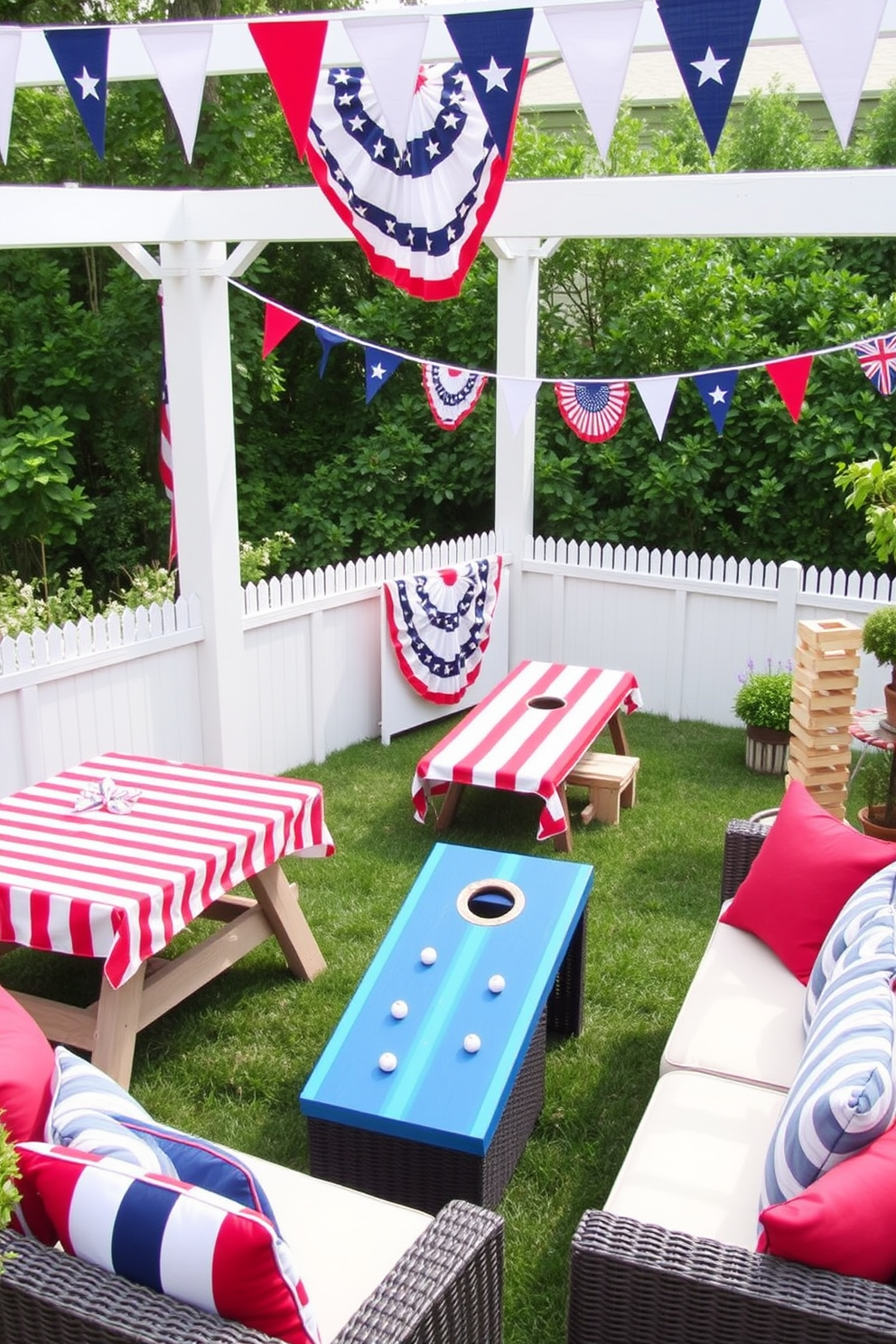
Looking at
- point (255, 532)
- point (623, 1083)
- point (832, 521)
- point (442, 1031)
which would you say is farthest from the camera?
point (255, 532)

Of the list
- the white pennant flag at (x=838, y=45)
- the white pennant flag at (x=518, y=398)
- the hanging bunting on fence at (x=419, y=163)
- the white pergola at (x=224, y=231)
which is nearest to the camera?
the white pennant flag at (x=838, y=45)

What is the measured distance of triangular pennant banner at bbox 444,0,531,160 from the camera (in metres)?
3.78

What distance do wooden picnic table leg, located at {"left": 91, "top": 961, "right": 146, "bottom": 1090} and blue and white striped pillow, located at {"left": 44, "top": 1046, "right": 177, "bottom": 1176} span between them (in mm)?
1230

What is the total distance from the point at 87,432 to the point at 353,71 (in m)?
7.00

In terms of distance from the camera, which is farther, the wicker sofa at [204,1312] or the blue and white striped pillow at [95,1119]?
the blue and white striped pillow at [95,1119]

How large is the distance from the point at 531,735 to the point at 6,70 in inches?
150

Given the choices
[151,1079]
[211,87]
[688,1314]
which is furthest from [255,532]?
[688,1314]

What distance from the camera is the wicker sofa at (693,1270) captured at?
7.66 feet

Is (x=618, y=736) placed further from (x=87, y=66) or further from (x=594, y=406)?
(x=87, y=66)

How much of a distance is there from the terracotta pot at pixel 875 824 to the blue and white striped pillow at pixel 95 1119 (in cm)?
392

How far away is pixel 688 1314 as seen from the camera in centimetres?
243

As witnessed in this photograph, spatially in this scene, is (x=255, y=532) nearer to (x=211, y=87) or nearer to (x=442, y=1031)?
(x=211, y=87)

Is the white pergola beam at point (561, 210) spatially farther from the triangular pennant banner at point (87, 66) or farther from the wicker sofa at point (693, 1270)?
the wicker sofa at point (693, 1270)

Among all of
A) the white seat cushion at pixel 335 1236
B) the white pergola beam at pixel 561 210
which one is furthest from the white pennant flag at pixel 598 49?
the white seat cushion at pixel 335 1236
